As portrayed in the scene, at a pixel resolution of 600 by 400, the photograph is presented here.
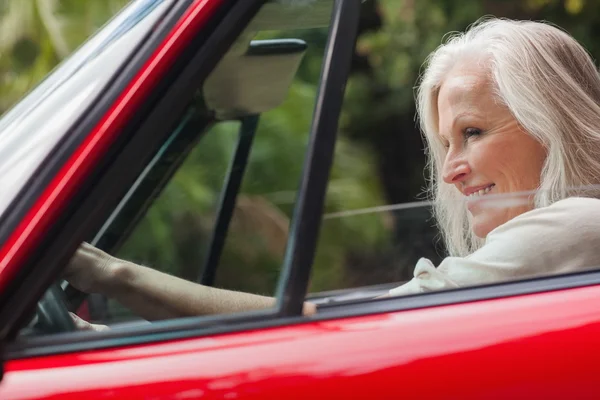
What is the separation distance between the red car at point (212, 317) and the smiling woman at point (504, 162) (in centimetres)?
11

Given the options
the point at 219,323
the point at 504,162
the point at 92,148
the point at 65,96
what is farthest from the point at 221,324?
the point at 504,162

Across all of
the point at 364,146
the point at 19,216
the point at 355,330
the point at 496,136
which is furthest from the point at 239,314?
the point at 364,146

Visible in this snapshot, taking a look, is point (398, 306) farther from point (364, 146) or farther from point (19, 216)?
point (364, 146)

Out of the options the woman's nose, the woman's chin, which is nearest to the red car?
the woman's chin

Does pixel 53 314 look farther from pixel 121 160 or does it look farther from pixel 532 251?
pixel 532 251

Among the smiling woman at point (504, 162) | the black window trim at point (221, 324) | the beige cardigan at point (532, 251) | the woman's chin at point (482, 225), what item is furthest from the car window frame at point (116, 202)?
the woman's chin at point (482, 225)

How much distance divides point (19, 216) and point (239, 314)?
0.32m

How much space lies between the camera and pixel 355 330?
1380 millimetres

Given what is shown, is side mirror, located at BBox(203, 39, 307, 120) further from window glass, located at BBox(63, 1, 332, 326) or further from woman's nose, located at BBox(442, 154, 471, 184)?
woman's nose, located at BBox(442, 154, 471, 184)

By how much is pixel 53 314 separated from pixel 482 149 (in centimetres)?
90

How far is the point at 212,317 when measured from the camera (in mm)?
1405

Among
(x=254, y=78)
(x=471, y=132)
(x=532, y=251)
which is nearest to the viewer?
(x=532, y=251)

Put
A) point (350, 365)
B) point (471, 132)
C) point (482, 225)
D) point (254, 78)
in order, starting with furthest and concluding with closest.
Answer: point (471, 132)
point (482, 225)
point (254, 78)
point (350, 365)

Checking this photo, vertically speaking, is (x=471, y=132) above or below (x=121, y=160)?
above
